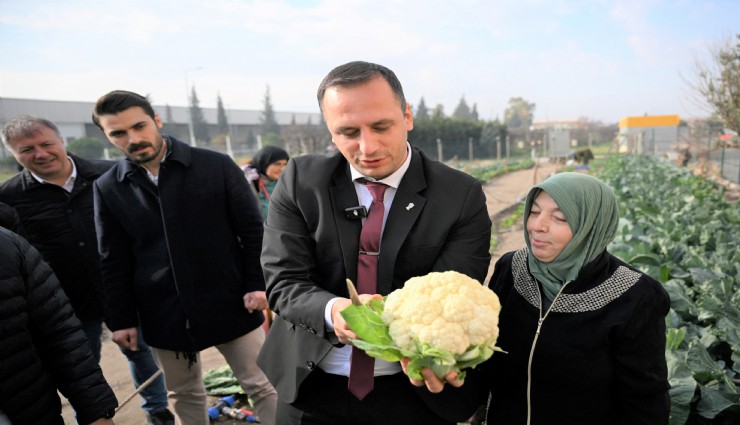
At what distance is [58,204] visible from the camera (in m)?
3.15

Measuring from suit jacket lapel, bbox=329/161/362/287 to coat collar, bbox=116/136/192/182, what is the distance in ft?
4.54

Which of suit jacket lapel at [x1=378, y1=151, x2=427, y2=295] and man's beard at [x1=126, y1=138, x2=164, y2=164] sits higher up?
man's beard at [x1=126, y1=138, x2=164, y2=164]

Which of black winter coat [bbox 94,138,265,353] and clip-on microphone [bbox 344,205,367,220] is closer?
clip-on microphone [bbox 344,205,367,220]

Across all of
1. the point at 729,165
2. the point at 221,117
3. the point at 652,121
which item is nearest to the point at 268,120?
the point at 221,117

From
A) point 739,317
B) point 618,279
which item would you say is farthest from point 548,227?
point 739,317

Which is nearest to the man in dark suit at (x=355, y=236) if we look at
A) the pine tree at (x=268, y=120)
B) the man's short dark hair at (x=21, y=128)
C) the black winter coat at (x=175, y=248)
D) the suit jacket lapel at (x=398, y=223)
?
the suit jacket lapel at (x=398, y=223)

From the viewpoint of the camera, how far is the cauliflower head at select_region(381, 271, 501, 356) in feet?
4.30

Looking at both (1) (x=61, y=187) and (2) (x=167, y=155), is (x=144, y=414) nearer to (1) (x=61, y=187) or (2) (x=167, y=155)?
(1) (x=61, y=187)

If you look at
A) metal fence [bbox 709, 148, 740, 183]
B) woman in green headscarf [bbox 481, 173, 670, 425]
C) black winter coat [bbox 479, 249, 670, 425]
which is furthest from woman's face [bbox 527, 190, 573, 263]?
metal fence [bbox 709, 148, 740, 183]

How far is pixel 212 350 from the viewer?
5.16 meters

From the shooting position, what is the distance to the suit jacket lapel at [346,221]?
162cm

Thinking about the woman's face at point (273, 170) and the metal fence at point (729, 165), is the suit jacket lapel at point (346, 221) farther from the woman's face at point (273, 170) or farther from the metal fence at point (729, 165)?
the metal fence at point (729, 165)

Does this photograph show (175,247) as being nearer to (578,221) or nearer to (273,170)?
(578,221)

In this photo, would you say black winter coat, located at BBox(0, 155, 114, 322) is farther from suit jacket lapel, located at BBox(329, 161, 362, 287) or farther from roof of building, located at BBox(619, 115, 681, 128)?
roof of building, located at BBox(619, 115, 681, 128)
